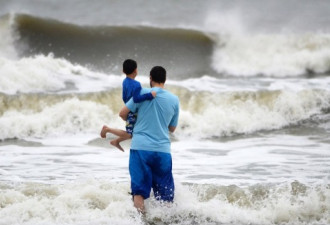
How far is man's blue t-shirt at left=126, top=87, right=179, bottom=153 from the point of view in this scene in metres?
5.25

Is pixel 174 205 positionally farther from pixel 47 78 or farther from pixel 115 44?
pixel 115 44

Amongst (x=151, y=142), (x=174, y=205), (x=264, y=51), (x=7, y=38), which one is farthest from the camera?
(x=264, y=51)

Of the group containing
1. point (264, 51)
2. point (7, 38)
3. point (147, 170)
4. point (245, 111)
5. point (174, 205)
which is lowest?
point (174, 205)

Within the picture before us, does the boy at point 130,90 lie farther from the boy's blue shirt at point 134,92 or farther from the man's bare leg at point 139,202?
the man's bare leg at point 139,202

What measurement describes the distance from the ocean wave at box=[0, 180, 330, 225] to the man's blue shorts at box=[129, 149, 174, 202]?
269 millimetres

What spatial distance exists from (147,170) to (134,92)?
0.67m

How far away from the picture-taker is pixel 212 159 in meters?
9.52

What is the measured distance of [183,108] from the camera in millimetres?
14211

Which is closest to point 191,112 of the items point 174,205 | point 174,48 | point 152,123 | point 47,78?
point 47,78

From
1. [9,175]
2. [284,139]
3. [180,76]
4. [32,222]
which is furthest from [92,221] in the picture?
[180,76]

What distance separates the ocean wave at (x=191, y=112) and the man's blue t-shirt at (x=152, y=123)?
7141 millimetres

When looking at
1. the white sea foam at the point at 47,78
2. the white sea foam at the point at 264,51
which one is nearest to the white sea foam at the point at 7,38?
the white sea foam at the point at 47,78

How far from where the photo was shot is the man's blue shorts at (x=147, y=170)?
207 inches

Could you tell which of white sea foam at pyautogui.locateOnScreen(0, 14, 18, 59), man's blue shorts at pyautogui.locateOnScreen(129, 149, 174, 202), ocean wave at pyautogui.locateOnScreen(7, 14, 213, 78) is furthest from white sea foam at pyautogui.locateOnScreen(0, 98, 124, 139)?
man's blue shorts at pyautogui.locateOnScreen(129, 149, 174, 202)
